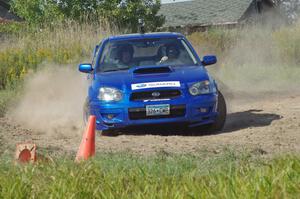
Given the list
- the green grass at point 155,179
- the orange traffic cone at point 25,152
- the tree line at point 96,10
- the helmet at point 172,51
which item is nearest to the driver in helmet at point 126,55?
the helmet at point 172,51

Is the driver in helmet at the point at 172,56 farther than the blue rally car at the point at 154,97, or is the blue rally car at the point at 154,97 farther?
the driver in helmet at the point at 172,56

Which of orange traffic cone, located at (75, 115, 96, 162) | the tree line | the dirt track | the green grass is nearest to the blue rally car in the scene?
the dirt track

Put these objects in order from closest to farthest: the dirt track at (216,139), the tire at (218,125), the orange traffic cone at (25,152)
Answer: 1. the orange traffic cone at (25,152)
2. the dirt track at (216,139)
3. the tire at (218,125)

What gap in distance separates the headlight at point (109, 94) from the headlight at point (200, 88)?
41.2 inches

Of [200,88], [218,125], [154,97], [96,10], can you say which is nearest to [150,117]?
[154,97]

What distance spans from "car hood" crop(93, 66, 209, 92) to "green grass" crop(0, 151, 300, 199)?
3.24 metres

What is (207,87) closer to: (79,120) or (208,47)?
(79,120)

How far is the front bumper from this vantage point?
10305 millimetres

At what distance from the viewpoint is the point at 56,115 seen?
13.7 meters

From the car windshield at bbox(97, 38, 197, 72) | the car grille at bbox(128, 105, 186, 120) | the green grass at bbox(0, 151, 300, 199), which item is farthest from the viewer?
the car windshield at bbox(97, 38, 197, 72)

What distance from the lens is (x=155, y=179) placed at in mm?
6133

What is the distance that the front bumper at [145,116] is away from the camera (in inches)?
406

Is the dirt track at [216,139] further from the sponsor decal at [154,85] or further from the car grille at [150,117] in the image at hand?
the sponsor decal at [154,85]

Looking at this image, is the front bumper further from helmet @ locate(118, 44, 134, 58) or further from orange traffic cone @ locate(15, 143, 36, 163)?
orange traffic cone @ locate(15, 143, 36, 163)
